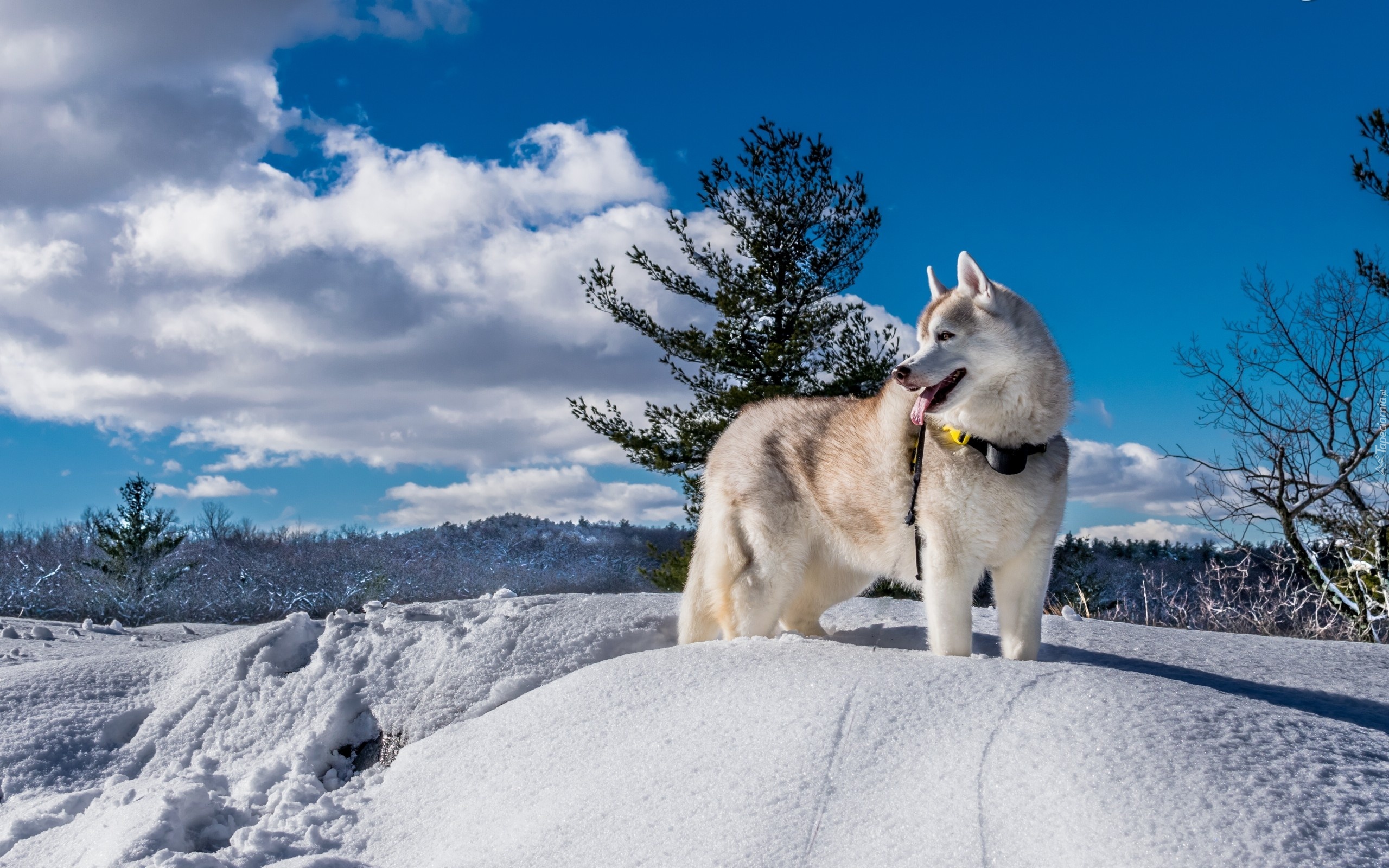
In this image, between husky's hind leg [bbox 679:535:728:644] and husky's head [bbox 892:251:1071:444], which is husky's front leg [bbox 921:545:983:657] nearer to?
husky's head [bbox 892:251:1071:444]

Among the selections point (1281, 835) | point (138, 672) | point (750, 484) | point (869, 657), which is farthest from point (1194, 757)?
point (138, 672)

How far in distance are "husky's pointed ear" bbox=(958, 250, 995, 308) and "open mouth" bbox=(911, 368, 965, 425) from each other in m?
0.31

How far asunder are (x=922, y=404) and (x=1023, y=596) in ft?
3.53

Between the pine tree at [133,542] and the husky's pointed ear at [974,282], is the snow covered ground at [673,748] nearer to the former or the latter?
the husky's pointed ear at [974,282]

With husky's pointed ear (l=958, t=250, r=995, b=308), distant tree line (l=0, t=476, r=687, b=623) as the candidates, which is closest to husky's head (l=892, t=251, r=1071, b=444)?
husky's pointed ear (l=958, t=250, r=995, b=308)

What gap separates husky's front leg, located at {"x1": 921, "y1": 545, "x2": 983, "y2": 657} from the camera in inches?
150

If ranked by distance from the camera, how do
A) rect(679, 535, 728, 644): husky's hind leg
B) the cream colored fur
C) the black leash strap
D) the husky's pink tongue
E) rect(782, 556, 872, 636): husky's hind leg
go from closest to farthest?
the husky's pink tongue → the cream colored fur → the black leash strap → rect(679, 535, 728, 644): husky's hind leg → rect(782, 556, 872, 636): husky's hind leg

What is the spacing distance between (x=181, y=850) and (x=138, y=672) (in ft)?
8.01

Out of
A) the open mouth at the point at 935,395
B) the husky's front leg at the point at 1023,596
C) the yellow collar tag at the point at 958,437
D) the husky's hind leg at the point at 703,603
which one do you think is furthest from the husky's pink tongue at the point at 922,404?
the husky's hind leg at the point at 703,603

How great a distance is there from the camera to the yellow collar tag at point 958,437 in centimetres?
380

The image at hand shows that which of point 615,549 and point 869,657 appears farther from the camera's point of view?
point 615,549

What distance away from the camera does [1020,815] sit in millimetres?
2572

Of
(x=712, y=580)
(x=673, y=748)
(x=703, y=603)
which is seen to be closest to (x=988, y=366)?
(x=712, y=580)

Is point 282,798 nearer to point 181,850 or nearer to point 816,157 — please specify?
point 181,850
